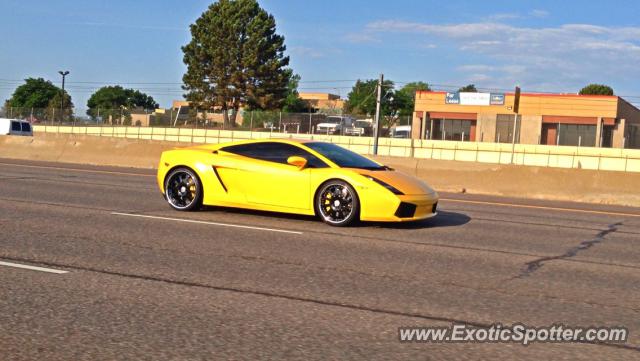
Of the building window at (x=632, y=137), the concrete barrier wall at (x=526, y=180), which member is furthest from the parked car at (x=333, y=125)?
the concrete barrier wall at (x=526, y=180)

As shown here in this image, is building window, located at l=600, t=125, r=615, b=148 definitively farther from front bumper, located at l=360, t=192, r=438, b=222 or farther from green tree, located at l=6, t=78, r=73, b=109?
green tree, located at l=6, t=78, r=73, b=109

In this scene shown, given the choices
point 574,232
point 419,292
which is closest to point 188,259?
point 419,292

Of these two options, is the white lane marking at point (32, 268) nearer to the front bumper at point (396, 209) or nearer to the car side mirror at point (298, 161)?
the car side mirror at point (298, 161)

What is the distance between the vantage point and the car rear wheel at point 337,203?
34.7 ft

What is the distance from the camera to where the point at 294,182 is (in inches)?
432

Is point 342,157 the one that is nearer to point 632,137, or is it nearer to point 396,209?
point 396,209

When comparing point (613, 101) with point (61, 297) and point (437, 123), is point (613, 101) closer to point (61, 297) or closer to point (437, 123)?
point (437, 123)

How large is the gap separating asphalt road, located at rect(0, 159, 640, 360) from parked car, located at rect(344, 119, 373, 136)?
35.6 metres

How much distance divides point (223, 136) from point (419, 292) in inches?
1579

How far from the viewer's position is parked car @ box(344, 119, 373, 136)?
47812mm

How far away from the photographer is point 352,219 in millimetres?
10594

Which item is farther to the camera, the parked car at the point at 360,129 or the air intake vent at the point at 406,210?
the parked car at the point at 360,129

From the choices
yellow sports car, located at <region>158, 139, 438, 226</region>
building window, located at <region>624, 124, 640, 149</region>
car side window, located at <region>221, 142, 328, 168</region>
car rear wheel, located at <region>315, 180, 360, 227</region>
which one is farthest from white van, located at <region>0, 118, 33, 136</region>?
building window, located at <region>624, 124, 640, 149</region>

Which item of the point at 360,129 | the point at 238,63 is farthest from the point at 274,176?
the point at 238,63
